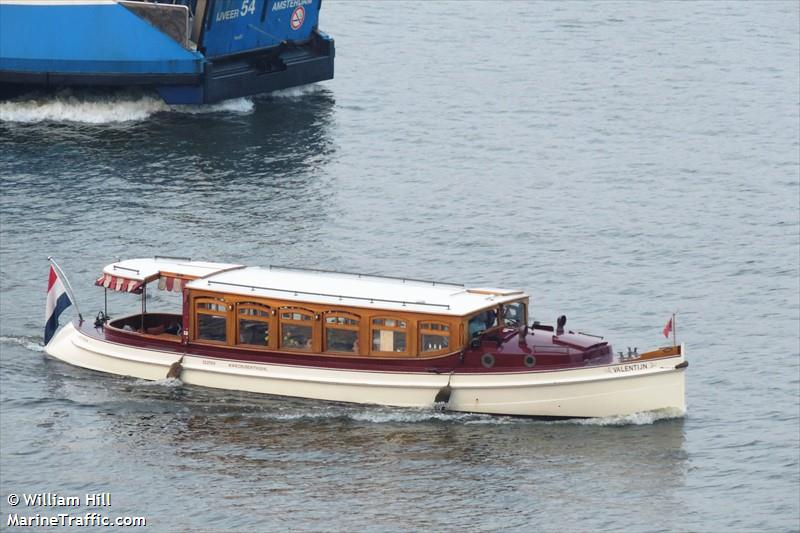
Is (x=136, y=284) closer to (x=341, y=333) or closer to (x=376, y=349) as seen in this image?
(x=341, y=333)

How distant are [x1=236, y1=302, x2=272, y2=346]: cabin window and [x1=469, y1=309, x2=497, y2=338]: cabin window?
19.0 ft

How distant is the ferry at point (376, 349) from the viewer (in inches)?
1922

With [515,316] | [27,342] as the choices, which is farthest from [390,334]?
[27,342]

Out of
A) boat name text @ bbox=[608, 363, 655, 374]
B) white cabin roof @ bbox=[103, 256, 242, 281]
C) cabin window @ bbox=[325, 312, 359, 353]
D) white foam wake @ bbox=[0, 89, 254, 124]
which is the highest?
white foam wake @ bbox=[0, 89, 254, 124]

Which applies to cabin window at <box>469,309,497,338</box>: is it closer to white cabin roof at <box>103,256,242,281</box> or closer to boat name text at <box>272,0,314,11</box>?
white cabin roof at <box>103,256,242,281</box>

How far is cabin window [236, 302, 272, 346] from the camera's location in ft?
168

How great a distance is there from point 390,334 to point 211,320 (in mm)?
5507

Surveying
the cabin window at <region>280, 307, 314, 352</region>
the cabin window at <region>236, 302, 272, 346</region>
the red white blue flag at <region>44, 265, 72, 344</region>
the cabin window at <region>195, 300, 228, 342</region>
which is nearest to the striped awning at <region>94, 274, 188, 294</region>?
the cabin window at <region>195, 300, 228, 342</region>

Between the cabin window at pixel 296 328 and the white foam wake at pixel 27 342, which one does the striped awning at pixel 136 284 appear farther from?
the cabin window at pixel 296 328

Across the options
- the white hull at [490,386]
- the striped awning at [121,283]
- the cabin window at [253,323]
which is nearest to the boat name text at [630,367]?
the white hull at [490,386]

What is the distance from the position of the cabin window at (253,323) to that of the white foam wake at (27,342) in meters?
7.29

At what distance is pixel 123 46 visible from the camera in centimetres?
8219

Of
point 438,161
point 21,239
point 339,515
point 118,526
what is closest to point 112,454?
point 118,526

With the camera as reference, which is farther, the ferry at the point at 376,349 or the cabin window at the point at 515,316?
the cabin window at the point at 515,316
